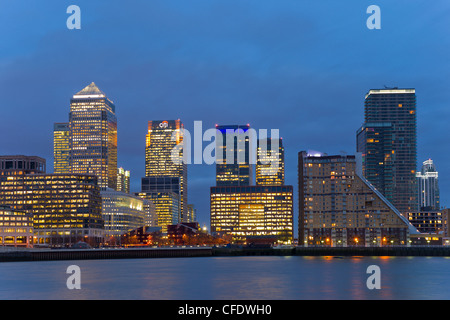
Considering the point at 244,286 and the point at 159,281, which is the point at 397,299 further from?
the point at 159,281

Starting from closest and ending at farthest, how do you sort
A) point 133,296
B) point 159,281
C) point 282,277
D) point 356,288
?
point 133,296 < point 356,288 < point 159,281 < point 282,277

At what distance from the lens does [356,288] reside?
311 feet

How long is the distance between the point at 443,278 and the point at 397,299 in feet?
129

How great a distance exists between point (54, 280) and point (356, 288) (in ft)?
178

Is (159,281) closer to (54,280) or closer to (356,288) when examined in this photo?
(54,280)

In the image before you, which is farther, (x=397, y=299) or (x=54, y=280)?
(x=54, y=280)
